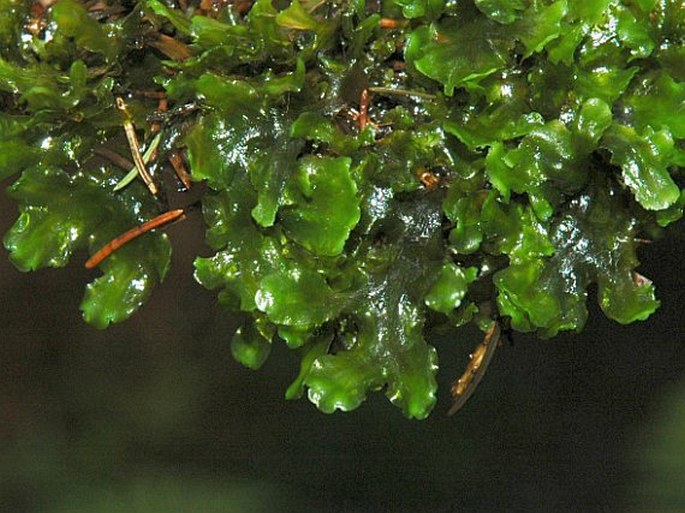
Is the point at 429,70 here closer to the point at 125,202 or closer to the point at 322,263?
the point at 322,263

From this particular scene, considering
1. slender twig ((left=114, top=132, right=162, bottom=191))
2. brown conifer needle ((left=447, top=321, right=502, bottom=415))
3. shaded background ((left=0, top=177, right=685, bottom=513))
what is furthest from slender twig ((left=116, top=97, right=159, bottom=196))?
shaded background ((left=0, top=177, right=685, bottom=513))

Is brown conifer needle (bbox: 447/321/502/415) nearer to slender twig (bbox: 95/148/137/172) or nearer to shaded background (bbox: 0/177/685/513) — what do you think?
slender twig (bbox: 95/148/137/172)

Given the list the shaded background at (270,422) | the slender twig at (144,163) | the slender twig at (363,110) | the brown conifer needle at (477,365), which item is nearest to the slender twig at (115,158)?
the slender twig at (144,163)

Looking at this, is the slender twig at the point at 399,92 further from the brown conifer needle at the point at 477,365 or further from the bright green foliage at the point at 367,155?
the brown conifer needle at the point at 477,365

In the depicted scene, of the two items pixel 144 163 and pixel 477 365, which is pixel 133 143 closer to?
pixel 144 163

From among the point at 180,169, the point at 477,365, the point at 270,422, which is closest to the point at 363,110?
the point at 180,169

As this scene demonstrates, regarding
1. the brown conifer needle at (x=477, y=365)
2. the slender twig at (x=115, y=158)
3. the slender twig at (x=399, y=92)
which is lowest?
the brown conifer needle at (x=477, y=365)

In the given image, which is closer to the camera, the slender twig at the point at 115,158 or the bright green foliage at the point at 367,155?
the bright green foliage at the point at 367,155
